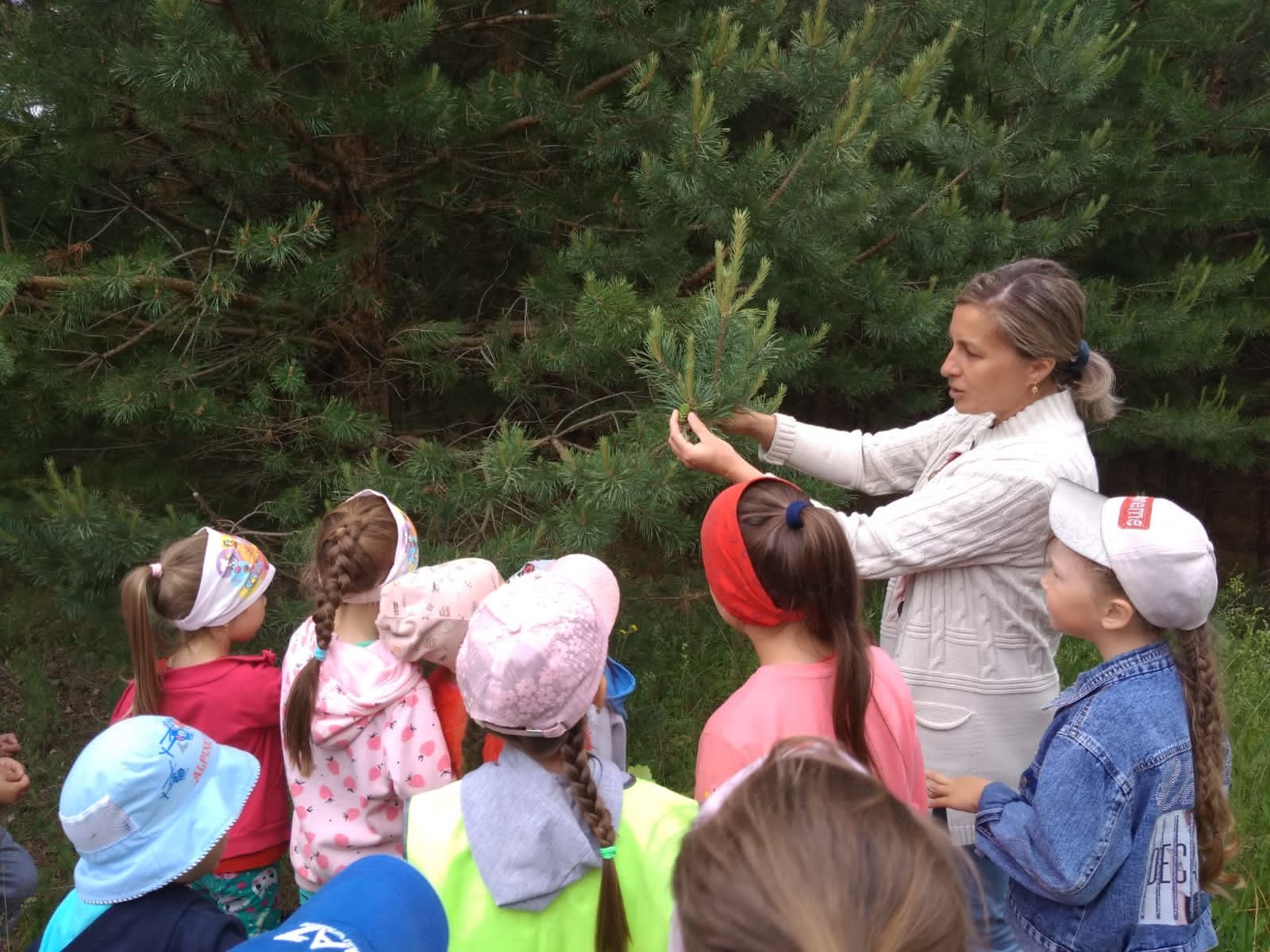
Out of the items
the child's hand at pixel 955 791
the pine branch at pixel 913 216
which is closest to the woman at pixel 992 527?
the child's hand at pixel 955 791

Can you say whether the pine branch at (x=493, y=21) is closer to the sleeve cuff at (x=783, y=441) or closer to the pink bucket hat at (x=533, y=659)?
the sleeve cuff at (x=783, y=441)

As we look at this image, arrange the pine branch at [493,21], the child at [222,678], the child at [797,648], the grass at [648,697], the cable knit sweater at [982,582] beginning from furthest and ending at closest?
the pine branch at [493,21] → the grass at [648,697] → the child at [222,678] → the cable knit sweater at [982,582] → the child at [797,648]

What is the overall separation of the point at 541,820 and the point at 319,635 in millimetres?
770

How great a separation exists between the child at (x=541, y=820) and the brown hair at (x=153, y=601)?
0.93 metres

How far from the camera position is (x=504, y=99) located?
3.01 metres

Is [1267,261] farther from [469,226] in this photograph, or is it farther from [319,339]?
[319,339]

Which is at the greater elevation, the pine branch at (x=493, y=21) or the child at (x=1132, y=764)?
the pine branch at (x=493, y=21)

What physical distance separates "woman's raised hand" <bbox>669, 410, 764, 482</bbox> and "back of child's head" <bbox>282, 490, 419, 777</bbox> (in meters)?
0.64

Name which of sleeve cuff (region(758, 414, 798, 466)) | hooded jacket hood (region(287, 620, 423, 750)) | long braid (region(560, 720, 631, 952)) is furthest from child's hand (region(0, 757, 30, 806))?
sleeve cuff (region(758, 414, 798, 466))

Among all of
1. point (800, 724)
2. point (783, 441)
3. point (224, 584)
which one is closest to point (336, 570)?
point (224, 584)

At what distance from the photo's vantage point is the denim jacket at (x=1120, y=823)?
1.60 metres

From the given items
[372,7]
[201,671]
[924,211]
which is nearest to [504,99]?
[372,7]

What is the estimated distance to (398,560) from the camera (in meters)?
2.05

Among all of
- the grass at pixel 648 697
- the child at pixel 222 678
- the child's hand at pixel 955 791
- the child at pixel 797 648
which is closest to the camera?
the child at pixel 797 648
